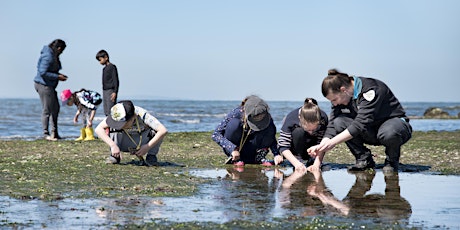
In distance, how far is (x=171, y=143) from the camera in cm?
1252

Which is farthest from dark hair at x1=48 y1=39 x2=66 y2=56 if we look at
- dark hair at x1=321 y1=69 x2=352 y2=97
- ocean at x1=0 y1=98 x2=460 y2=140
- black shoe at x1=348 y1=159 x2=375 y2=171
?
dark hair at x1=321 y1=69 x2=352 y2=97

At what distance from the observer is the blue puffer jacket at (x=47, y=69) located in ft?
44.3

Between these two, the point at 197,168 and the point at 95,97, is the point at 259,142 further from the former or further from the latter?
the point at 95,97

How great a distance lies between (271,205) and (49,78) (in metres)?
9.32

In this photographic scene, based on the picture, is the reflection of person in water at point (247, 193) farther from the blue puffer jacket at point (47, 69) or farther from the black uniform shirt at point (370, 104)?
the blue puffer jacket at point (47, 69)

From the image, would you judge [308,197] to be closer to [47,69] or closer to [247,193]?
[247,193]

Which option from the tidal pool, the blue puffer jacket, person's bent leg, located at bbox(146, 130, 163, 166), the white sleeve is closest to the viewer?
the tidal pool

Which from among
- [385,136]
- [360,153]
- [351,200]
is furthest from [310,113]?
[351,200]

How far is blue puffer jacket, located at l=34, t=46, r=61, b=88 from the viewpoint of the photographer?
13.5 m

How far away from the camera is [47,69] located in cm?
1352

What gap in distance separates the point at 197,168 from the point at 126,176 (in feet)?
4.23

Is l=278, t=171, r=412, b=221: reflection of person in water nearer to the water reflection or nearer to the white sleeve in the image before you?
the water reflection

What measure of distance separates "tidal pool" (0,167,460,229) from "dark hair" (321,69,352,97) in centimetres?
92

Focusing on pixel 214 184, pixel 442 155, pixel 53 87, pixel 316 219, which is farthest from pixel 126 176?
pixel 53 87
